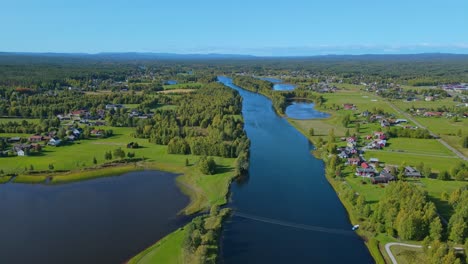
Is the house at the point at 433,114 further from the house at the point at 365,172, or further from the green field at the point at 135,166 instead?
the green field at the point at 135,166

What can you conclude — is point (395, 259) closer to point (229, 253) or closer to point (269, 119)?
point (229, 253)

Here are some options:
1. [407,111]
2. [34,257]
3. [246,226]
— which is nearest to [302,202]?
[246,226]

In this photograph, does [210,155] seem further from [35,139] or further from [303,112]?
[303,112]

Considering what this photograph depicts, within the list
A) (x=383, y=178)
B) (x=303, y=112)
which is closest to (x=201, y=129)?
(x=303, y=112)

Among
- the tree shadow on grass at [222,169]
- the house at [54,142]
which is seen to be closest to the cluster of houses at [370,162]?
the tree shadow on grass at [222,169]

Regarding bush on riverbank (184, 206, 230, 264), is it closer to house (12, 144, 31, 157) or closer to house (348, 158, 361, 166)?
house (348, 158, 361, 166)
